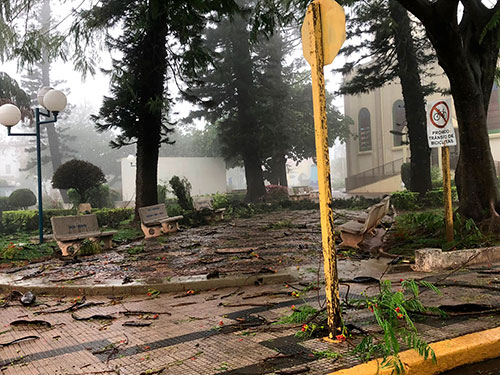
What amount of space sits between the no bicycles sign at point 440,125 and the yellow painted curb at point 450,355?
4694 mm

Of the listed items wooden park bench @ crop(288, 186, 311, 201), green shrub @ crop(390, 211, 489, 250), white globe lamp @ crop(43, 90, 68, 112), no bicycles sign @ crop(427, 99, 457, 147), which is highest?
white globe lamp @ crop(43, 90, 68, 112)

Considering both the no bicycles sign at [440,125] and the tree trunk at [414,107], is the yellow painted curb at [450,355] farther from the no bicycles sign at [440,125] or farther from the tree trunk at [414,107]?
the tree trunk at [414,107]

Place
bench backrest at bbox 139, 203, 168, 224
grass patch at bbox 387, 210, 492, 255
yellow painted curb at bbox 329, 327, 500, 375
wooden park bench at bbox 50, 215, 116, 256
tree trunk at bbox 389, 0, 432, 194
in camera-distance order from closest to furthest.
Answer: yellow painted curb at bbox 329, 327, 500, 375, grass patch at bbox 387, 210, 492, 255, wooden park bench at bbox 50, 215, 116, 256, bench backrest at bbox 139, 203, 168, 224, tree trunk at bbox 389, 0, 432, 194

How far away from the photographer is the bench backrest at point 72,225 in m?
10.7

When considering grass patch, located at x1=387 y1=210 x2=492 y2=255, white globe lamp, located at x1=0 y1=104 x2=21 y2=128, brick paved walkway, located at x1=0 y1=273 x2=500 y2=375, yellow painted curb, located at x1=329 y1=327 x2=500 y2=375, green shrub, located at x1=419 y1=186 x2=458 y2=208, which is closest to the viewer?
yellow painted curb, located at x1=329 y1=327 x2=500 y2=375

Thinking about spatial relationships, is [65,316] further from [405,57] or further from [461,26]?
[405,57]

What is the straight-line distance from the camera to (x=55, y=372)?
3.68 metres

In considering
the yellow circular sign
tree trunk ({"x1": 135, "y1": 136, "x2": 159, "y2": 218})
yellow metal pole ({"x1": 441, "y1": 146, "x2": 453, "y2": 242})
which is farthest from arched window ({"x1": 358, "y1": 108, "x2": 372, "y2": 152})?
the yellow circular sign

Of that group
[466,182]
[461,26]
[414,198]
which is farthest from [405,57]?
[466,182]

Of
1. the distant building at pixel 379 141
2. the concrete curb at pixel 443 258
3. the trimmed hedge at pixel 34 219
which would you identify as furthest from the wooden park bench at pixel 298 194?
the concrete curb at pixel 443 258

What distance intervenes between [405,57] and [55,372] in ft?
65.4

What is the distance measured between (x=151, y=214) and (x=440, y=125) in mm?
9376

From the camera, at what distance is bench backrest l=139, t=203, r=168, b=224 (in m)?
14.1

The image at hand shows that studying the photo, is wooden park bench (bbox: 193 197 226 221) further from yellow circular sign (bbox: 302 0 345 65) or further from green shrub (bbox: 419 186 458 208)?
yellow circular sign (bbox: 302 0 345 65)
